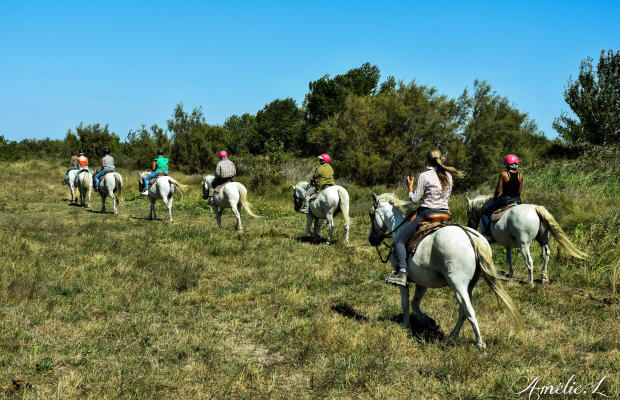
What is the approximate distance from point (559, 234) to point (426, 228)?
3733 millimetres

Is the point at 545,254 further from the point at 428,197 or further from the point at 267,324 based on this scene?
the point at 267,324

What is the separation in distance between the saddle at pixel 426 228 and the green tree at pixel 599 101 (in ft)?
130

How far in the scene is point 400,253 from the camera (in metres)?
5.17

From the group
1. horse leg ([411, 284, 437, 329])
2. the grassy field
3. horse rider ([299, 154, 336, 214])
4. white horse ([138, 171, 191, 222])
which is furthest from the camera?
white horse ([138, 171, 191, 222])

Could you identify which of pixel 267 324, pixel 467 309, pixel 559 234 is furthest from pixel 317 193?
pixel 467 309

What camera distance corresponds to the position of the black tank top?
8266 millimetres

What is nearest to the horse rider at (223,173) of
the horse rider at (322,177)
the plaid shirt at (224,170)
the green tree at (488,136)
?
the plaid shirt at (224,170)

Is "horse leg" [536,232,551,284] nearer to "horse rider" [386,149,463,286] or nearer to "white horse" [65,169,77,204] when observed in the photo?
"horse rider" [386,149,463,286]

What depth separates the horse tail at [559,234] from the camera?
7289 millimetres

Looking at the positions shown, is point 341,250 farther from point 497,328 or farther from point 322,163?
point 497,328

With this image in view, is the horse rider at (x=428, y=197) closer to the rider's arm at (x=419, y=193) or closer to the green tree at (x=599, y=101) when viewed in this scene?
the rider's arm at (x=419, y=193)

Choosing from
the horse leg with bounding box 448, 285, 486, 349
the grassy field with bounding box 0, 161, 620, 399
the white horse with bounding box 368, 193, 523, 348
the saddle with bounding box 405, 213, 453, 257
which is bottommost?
the grassy field with bounding box 0, 161, 620, 399

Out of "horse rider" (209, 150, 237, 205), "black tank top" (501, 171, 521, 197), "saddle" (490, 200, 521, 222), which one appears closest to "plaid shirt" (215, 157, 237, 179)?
"horse rider" (209, 150, 237, 205)

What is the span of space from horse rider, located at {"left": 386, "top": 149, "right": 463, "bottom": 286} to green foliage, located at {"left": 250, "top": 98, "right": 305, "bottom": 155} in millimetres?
47922
